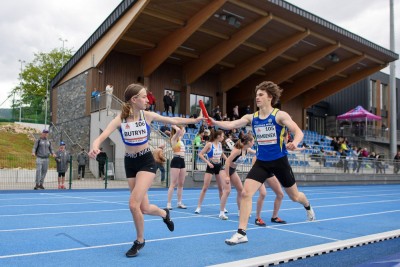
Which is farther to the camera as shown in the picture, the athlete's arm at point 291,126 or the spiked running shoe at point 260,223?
the spiked running shoe at point 260,223

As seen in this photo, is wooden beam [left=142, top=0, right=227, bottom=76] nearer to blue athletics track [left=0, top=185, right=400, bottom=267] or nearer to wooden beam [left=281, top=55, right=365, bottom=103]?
blue athletics track [left=0, top=185, right=400, bottom=267]

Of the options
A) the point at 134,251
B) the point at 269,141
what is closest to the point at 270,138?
the point at 269,141

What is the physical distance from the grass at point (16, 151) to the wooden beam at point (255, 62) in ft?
50.4

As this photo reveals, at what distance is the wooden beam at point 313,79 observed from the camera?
3344 centimetres

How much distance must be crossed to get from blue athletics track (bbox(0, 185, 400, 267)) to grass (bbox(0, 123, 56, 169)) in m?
8.87

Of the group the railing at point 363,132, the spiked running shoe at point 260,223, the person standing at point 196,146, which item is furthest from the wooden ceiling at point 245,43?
the spiked running shoe at point 260,223

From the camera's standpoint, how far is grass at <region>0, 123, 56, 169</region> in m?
18.5

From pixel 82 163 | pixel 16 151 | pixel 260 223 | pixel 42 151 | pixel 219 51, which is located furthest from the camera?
pixel 219 51

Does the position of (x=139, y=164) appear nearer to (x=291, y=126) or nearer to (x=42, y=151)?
(x=291, y=126)

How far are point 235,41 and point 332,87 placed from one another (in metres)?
16.2

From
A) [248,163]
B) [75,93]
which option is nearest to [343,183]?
[248,163]

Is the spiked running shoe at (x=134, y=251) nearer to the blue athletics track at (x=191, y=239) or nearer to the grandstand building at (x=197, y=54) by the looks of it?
the blue athletics track at (x=191, y=239)

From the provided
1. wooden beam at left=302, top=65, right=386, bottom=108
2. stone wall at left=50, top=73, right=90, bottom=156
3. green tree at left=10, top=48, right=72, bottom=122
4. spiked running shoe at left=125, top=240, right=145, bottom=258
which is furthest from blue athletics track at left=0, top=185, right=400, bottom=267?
green tree at left=10, top=48, right=72, bottom=122

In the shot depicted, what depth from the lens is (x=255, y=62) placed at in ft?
101
